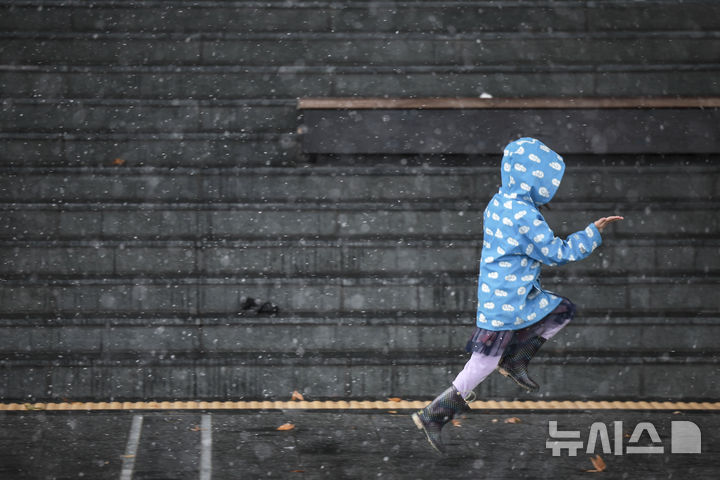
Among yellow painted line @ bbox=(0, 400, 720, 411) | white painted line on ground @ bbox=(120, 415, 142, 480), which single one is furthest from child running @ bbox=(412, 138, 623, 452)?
yellow painted line @ bbox=(0, 400, 720, 411)

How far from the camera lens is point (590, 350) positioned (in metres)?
11.3

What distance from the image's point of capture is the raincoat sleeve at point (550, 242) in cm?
724

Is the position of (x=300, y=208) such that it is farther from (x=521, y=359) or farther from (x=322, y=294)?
(x=521, y=359)

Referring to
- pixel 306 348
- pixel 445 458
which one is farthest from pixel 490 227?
pixel 306 348

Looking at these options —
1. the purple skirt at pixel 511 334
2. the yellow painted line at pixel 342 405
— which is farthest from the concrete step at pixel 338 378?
the purple skirt at pixel 511 334

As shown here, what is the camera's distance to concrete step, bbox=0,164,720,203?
11453 millimetres

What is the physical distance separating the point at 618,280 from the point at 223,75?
4.72 metres

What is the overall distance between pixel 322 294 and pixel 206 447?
8.93 ft

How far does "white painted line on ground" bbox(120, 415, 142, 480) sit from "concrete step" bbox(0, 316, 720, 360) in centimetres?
116

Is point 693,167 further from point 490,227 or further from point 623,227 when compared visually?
point 490,227

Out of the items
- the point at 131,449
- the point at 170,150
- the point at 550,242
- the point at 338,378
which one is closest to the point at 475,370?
the point at 550,242

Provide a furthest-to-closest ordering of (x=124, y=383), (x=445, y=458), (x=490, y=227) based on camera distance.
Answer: (x=124, y=383) → (x=445, y=458) → (x=490, y=227)

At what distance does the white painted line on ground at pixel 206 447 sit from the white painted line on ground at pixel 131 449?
53cm

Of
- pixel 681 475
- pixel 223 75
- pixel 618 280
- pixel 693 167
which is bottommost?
pixel 681 475
